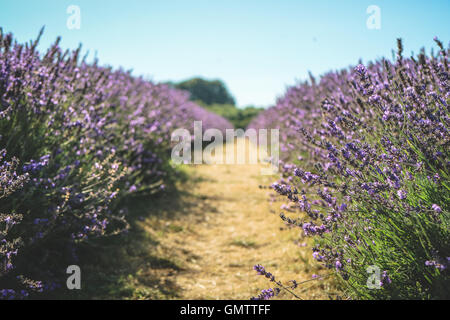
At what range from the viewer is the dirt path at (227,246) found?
277 cm

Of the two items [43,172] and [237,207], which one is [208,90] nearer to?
[237,207]

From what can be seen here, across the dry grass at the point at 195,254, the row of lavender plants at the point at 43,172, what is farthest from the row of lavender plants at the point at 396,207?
the row of lavender plants at the point at 43,172

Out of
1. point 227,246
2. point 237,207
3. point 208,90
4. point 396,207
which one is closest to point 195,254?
point 227,246

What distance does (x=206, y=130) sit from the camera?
12898mm

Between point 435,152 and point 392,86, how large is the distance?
0.59m

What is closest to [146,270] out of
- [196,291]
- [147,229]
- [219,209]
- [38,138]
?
[196,291]

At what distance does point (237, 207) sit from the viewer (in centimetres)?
508

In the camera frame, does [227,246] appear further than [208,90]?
No

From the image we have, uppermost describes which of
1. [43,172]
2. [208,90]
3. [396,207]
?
[208,90]

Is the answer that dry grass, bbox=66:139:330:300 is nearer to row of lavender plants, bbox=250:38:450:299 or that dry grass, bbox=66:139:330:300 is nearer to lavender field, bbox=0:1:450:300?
lavender field, bbox=0:1:450:300

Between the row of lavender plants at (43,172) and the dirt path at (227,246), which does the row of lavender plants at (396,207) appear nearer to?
the dirt path at (227,246)

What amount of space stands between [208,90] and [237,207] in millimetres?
→ 41312

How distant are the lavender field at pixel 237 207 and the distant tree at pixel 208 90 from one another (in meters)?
38.8
